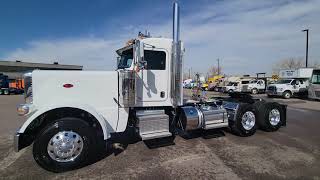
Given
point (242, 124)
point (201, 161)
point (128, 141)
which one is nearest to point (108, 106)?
point (128, 141)

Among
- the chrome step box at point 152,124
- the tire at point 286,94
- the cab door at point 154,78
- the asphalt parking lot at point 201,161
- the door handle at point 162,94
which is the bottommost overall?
the asphalt parking lot at point 201,161

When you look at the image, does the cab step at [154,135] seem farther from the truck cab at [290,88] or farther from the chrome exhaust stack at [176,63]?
the truck cab at [290,88]

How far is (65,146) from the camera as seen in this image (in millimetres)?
4570

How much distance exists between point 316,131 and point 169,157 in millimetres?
5844

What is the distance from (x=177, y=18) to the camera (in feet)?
18.7

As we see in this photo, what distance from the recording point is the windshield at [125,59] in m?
5.78

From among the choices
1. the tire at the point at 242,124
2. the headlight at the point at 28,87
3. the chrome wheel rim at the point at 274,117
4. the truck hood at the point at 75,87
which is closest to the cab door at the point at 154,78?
the truck hood at the point at 75,87

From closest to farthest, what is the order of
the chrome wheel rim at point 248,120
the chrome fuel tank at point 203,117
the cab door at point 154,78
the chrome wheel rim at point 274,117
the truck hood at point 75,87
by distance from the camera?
the truck hood at point 75,87
the cab door at point 154,78
the chrome fuel tank at point 203,117
the chrome wheel rim at point 248,120
the chrome wheel rim at point 274,117

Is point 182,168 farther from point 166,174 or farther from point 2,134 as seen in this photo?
point 2,134

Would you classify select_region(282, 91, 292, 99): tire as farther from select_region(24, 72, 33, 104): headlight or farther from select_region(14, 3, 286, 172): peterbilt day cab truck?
select_region(24, 72, 33, 104): headlight

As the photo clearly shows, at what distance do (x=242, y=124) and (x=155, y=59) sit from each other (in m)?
3.43

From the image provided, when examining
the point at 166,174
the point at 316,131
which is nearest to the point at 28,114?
the point at 166,174

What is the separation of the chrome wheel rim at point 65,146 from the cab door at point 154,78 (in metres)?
1.75

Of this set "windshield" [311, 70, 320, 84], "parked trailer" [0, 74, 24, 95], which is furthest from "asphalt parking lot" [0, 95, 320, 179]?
"parked trailer" [0, 74, 24, 95]
